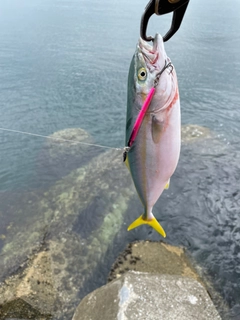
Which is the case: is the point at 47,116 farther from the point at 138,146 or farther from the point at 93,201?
the point at 138,146

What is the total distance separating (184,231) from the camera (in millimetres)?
Result: 6109

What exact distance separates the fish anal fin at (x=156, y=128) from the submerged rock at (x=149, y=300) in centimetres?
224

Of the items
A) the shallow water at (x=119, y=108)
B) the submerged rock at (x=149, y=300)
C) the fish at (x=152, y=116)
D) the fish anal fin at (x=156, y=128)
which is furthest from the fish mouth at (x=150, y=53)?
the shallow water at (x=119, y=108)

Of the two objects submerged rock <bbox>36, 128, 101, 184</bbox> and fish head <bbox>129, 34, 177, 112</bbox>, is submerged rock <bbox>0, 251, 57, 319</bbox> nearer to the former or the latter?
submerged rock <bbox>36, 128, 101, 184</bbox>

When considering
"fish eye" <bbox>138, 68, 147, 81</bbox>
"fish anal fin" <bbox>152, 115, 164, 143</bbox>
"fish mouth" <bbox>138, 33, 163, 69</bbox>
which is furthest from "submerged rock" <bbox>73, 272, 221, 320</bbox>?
"fish mouth" <bbox>138, 33, 163, 69</bbox>

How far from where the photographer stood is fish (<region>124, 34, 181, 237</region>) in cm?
247

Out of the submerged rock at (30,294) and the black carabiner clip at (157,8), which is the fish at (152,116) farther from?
the submerged rock at (30,294)

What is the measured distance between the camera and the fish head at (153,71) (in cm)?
247

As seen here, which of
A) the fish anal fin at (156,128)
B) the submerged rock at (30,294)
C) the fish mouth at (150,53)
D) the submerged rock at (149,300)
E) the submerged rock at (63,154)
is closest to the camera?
the fish mouth at (150,53)

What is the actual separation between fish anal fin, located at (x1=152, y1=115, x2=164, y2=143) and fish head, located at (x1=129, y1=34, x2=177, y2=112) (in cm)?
16

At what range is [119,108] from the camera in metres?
11.6

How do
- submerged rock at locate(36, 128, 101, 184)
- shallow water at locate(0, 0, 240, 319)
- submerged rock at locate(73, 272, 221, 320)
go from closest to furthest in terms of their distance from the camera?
1. submerged rock at locate(73, 272, 221, 320)
2. shallow water at locate(0, 0, 240, 319)
3. submerged rock at locate(36, 128, 101, 184)

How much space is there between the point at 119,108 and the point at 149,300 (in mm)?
8648

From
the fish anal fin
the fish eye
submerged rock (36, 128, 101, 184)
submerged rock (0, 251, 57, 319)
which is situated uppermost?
the fish eye
